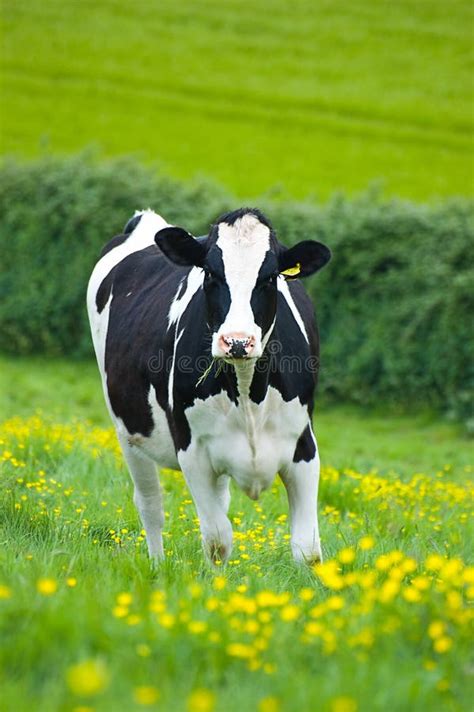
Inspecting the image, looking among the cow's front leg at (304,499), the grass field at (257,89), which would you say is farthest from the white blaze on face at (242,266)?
the grass field at (257,89)

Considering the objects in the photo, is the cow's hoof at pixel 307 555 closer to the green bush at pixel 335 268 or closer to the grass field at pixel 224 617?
the grass field at pixel 224 617

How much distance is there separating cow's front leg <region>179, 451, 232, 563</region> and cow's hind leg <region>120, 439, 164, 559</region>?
3.17ft

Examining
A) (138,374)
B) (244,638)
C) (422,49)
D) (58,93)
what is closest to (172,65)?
(58,93)

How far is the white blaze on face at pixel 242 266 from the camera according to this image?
517 cm

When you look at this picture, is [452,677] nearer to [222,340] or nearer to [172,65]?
[222,340]

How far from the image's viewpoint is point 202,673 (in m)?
3.76

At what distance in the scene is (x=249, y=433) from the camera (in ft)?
18.9

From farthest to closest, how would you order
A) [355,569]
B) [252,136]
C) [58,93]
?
[58,93], [252,136], [355,569]

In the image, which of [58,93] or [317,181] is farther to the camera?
[58,93]

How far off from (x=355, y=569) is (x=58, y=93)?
35340 millimetres

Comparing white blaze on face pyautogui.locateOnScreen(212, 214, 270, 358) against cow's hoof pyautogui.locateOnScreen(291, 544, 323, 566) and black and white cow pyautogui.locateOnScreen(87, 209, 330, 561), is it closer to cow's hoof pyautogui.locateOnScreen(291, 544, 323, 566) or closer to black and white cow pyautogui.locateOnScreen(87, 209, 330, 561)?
black and white cow pyautogui.locateOnScreen(87, 209, 330, 561)

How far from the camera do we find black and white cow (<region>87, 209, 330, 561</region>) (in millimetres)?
5492

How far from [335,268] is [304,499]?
12.3 m

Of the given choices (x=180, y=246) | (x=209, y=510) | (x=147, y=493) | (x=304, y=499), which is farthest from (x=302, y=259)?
(x=147, y=493)
